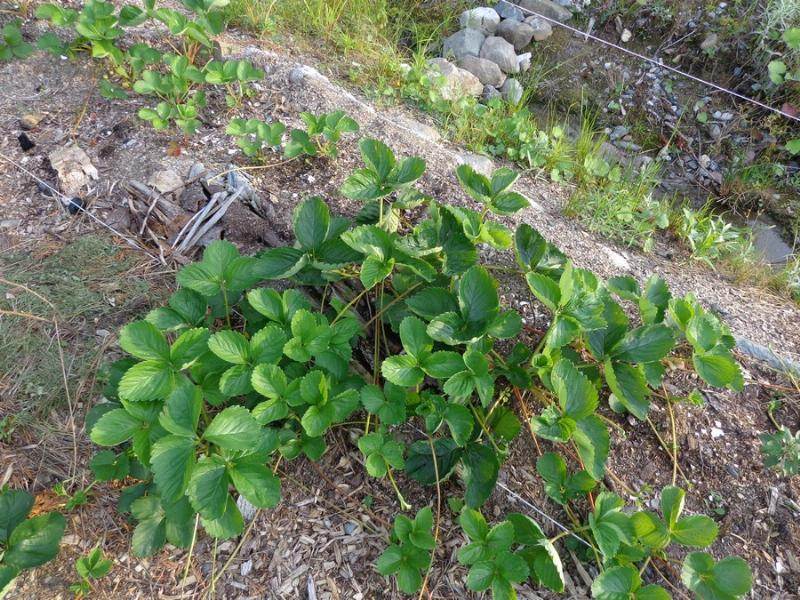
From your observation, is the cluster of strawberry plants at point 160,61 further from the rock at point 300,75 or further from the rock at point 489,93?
the rock at point 489,93

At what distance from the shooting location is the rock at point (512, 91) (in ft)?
13.8

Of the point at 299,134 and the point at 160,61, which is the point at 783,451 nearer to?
the point at 299,134

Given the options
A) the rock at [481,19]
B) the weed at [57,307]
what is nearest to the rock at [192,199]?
the weed at [57,307]

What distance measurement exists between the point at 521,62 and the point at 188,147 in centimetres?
332

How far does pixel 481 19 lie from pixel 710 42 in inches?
73.4

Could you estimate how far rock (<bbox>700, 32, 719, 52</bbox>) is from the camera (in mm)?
4410

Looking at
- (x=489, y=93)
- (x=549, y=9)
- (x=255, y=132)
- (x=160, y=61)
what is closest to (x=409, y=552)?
(x=255, y=132)

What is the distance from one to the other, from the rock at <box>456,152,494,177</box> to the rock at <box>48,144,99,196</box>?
1681 mm

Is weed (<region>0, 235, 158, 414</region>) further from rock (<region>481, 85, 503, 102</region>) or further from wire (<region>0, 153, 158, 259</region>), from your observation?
rock (<region>481, 85, 503, 102</region>)

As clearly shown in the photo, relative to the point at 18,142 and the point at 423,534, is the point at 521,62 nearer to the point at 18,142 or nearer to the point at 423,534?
the point at 18,142

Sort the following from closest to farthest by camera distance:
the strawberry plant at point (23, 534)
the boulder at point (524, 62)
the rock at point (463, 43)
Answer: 1. the strawberry plant at point (23, 534)
2. the rock at point (463, 43)
3. the boulder at point (524, 62)

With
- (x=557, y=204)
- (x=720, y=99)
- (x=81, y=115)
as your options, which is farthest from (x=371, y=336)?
(x=720, y=99)

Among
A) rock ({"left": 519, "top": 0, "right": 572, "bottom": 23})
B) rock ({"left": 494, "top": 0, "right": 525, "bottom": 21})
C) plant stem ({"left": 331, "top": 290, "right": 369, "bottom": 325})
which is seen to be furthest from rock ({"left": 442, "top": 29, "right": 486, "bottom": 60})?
plant stem ({"left": 331, "top": 290, "right": 369, "bottom": 325})

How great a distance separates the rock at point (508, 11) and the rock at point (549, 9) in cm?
13
